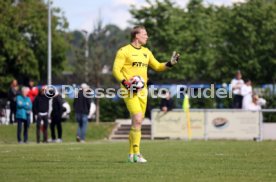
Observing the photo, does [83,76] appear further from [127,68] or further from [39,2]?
[127,68]

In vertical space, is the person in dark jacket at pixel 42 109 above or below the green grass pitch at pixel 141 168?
above

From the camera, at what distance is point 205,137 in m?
35.3

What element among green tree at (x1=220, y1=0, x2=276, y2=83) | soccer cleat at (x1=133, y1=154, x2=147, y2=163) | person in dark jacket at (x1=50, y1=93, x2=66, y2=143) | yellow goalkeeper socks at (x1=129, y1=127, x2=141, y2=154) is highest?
green tree at (x1=220, y1=0, x2=276, y2=83)

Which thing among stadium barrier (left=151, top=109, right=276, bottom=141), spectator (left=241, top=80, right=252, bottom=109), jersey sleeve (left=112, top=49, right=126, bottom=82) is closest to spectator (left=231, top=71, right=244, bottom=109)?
spectator (left=241, top=80, right=252, bottom=109)

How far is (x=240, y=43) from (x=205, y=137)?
29677 millimetres

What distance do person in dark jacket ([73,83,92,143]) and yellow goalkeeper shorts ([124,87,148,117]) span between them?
15864mm

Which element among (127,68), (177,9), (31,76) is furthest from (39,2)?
(127,68)

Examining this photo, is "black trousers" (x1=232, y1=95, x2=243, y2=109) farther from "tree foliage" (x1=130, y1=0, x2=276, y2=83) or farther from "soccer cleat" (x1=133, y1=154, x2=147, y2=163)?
"tree foliage" (x1=130, y1=0, x2=276, y2=83)

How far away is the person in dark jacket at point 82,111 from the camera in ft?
106

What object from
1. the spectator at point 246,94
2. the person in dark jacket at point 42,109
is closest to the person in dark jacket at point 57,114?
the person in dark jacket at point 42,109

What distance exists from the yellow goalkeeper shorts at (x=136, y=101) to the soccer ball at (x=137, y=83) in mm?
147

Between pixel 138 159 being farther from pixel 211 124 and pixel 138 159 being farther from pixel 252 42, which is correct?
pixel 252 42

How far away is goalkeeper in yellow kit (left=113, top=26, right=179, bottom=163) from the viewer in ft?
53.3

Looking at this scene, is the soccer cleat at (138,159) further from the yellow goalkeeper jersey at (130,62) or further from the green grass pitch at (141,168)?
the yellow goalkeeper jersey at (130,62)
